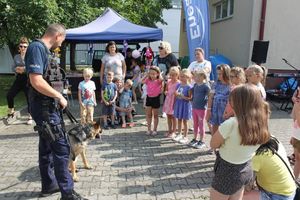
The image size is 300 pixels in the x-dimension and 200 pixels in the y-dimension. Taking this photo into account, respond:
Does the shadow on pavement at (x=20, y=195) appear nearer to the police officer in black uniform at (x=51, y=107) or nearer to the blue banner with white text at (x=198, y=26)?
the police officer in black uniform at (x=51, y=107)

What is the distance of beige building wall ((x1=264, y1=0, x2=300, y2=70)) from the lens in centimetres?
1354

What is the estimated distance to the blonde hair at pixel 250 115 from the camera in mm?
2910

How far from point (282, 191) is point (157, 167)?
275cm

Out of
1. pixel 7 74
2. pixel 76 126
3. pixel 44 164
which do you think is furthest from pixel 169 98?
pixel 7 74

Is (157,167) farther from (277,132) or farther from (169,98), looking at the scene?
(277,132)

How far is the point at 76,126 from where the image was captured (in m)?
5.00

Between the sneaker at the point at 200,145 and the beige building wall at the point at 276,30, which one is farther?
the beige building wall at the point at 276,30

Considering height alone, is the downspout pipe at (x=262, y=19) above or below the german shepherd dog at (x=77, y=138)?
above

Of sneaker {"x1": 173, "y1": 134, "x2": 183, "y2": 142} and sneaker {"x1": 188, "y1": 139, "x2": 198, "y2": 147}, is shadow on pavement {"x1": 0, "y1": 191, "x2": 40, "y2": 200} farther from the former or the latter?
sneaker {"x1": 173, "y1": 134, "x2": 183, "y2": 142}

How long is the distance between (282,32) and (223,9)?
4.41 metres

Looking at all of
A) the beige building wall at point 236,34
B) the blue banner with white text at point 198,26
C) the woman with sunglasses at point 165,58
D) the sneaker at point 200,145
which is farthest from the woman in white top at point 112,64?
the beige building wall at point 236,34

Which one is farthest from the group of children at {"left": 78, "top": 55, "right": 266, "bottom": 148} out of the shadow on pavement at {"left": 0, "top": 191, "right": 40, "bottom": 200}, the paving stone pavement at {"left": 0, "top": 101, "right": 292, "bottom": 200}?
the shadow on pavement at {"left": 0, "top": 191, "right": 40, "bottom": 200}

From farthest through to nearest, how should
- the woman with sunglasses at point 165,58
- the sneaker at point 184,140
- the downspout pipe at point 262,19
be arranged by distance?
the downspout pipe at point 262,19
the woman with sunglasses at point 165,58
the sneaker at point 184,140

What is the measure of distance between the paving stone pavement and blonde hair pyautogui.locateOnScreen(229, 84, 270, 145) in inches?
73.8
